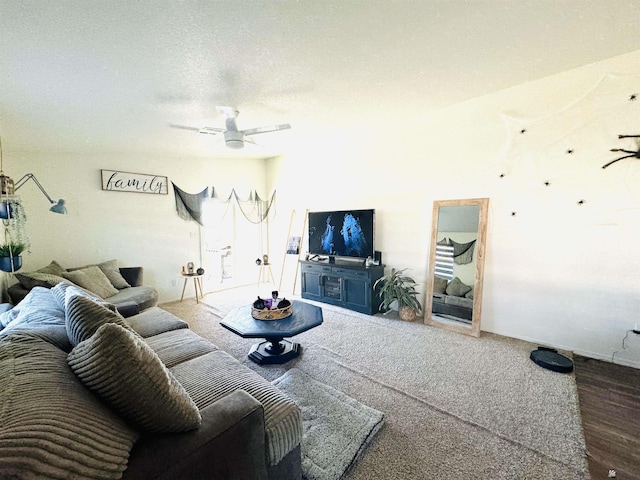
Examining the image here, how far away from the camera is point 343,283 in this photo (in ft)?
13.9

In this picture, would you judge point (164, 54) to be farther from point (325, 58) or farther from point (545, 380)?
point (545, 380)

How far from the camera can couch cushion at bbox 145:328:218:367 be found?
192 cm

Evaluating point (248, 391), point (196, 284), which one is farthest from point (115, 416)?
point (196, 284)

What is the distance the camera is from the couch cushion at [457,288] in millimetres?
3441

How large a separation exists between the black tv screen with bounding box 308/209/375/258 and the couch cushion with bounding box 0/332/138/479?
140 inches

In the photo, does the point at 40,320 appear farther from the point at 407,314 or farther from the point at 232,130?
the point at 407,314

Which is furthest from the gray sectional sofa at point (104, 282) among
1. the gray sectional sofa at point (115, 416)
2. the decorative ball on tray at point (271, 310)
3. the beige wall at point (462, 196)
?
the gray sectional sofa at point (115, 416)

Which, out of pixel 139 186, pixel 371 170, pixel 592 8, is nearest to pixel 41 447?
pixel 592 8

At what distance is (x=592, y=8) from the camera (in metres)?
1.85

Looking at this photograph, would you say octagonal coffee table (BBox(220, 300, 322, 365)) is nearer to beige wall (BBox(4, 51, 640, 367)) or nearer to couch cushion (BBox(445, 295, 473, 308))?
couch cushion (BBox(445, 295, 473, 308))

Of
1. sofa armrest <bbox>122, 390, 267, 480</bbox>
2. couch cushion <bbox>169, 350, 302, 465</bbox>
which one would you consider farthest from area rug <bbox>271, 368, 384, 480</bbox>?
sofa armrest <bbox>122, 390, 267, 480</bbox>

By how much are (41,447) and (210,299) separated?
4375mm

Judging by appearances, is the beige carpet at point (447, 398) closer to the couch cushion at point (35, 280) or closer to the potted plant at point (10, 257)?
the couch cushion at point (35, 280)

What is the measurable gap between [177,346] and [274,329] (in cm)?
76
